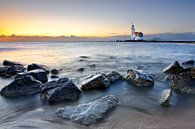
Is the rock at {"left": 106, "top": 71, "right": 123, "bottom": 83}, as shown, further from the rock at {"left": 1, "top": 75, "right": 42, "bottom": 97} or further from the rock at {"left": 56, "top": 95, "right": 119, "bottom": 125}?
the rock at {"left": 56, "top": 95, "right": 119, "bottom": 125}

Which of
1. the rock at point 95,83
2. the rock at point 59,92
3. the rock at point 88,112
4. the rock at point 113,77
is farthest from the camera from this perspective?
the rock at point 113,77

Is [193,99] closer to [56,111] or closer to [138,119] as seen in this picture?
[138,119]

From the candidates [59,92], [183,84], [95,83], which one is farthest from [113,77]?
[59,92]

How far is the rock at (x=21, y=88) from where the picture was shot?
27.7 ft

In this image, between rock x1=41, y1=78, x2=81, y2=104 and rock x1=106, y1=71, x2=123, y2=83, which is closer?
rock x1=41, y1=78, x2=81, y2=104

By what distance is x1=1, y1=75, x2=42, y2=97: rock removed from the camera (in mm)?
8445

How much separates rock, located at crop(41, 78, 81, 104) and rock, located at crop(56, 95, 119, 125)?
1.11 meters

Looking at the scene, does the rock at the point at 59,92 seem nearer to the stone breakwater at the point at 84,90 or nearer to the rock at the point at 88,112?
the stone breakwater at the point at 84,90

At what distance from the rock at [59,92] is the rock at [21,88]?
0.62 m

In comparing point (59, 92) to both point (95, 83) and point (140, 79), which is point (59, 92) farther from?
point (140, 79)

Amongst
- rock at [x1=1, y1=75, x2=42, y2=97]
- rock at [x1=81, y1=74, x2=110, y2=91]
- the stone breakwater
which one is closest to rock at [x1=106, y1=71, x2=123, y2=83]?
the stone breakwater

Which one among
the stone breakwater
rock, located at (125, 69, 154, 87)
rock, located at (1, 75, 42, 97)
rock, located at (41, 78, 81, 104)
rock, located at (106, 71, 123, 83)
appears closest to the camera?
the stone breakwater

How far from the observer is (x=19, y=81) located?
8789 millimetres

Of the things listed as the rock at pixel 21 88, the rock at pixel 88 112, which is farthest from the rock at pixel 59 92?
the rock at pixel 88 112
